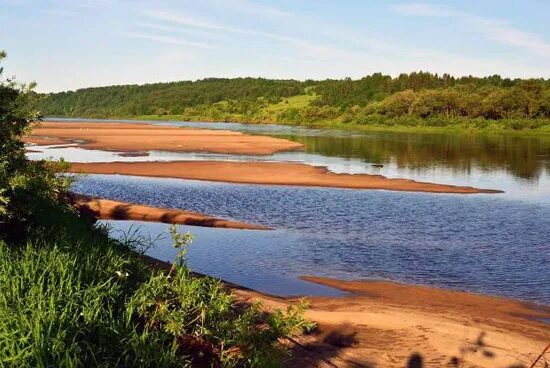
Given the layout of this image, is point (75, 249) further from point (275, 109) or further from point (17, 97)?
point (275, 109)

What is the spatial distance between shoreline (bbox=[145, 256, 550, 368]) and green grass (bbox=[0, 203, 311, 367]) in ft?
3.10

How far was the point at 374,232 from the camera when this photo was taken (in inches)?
965

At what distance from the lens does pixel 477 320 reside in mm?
13828

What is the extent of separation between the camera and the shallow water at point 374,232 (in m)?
18.4

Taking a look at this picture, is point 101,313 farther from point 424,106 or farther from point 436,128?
point 424,106

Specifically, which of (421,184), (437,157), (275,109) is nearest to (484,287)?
(421,184)

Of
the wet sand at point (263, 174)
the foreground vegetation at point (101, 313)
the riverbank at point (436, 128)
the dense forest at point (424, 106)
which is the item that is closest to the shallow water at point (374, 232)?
the wet sand at point (263, 174)

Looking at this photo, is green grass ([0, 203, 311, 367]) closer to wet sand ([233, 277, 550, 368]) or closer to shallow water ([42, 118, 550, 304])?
wet sand ([233, 277, 550, 368])

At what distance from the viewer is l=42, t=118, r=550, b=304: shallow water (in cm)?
1842

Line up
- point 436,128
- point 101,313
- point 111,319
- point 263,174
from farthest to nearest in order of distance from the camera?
point 436,128, point 263,174, point 101,313, point 111,319

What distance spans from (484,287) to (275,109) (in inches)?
6945

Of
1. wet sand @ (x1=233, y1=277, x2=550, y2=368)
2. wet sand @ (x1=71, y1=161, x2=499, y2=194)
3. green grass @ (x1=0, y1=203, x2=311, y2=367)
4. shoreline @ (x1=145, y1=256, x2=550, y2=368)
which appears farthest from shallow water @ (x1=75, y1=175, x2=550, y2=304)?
green grass @ (x1=0, y1=203, x2=311, y2=367)

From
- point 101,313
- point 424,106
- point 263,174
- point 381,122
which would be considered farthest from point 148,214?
point 381,122

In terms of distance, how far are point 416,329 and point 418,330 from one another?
Result: 0.20ft
